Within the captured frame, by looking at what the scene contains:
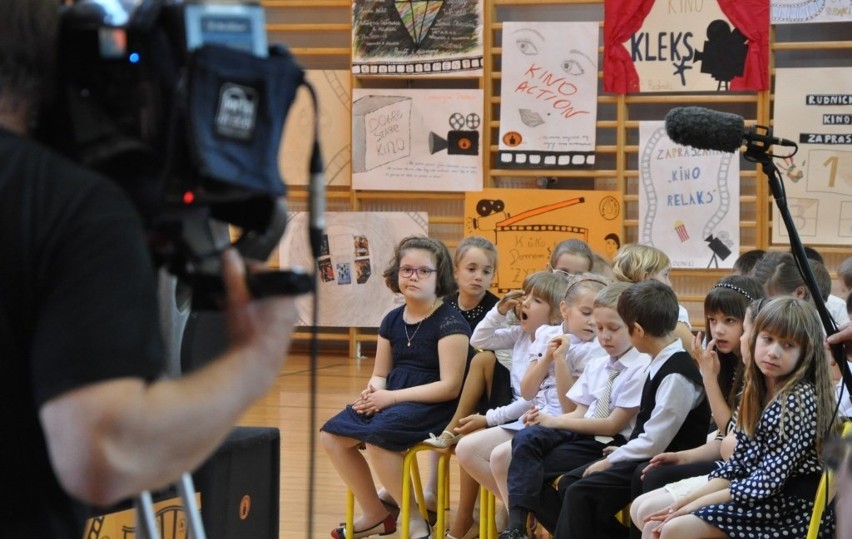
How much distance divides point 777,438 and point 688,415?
1.94ft

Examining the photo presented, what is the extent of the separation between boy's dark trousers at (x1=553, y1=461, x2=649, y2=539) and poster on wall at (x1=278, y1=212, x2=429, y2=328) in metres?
5.02

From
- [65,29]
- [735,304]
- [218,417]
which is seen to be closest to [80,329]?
[218,417]

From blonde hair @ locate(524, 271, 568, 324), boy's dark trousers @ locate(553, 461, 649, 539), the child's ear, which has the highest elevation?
blonde hair @ locate(524, 271, 568, 324)

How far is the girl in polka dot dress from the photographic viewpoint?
2896 millimetres

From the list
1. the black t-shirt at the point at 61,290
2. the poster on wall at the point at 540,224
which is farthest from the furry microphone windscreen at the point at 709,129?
the poster on wall at the point at 540,224

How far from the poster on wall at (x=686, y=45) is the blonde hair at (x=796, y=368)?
4992 millimetres

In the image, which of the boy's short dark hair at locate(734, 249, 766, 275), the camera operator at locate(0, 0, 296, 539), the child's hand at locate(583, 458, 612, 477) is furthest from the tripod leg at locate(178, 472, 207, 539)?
the boy's short dark hair at locate(734, 249, 766, 275)

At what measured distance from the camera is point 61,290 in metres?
1.01

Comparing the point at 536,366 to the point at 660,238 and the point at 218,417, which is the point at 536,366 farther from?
the point at 660,238

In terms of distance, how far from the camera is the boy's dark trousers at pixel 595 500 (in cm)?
340

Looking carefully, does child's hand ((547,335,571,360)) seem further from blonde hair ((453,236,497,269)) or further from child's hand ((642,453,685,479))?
blonde hair ((453,236,497,269))

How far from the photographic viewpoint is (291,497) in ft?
15.4

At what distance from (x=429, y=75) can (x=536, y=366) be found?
4762 millimetres

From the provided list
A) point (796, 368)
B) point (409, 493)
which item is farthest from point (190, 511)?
point (409, 493)
